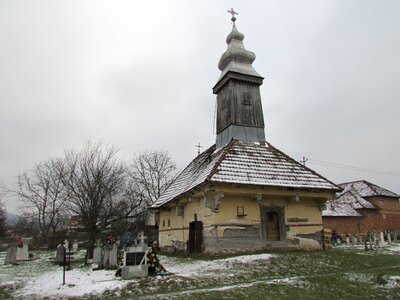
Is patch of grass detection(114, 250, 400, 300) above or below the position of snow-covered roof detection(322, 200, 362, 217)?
below

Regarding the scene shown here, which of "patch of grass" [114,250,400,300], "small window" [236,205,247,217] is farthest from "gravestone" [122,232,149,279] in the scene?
"small window" [236,205,247,217]

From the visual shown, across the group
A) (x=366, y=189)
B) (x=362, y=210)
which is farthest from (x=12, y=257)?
(x=366, y=189)

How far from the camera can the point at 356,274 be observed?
975 centimetres

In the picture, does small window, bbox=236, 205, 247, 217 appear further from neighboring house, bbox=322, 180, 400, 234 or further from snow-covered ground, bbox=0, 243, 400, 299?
neighboring house, bbox=322, 180, 400, 234

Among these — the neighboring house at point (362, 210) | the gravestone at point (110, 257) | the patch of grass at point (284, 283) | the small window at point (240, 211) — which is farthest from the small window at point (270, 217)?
the neighboring house at point (362, 210)

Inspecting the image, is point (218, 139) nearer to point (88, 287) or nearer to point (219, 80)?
point (219, 80)

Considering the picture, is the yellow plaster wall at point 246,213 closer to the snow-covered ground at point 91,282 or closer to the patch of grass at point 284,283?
the snow-covered ground at point 91,282

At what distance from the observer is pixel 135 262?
10.0 meters

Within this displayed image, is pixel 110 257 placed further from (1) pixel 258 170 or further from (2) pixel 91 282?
(1) pixel 258 170

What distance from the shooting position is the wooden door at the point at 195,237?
1404cm

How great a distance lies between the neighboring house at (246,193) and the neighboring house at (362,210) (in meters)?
19.8

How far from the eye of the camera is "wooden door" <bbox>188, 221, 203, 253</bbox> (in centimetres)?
1404

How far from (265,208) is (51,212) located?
3128 cm

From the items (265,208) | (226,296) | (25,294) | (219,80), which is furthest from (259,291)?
(219,80)
